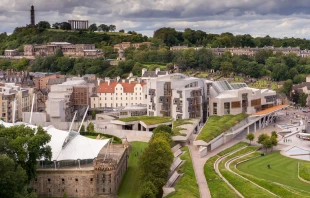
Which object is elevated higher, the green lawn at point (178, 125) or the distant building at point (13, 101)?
the distant building at point (13, 101)

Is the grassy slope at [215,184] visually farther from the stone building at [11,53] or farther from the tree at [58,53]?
the stone building at [11,53]

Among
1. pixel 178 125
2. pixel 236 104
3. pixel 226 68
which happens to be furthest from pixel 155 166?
pixel 226 68

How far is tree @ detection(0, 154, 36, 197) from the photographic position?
40.4 m

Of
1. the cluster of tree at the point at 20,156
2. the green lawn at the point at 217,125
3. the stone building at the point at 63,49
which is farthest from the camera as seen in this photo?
the stone building at the point at 63,49

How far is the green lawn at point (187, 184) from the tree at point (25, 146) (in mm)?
12226

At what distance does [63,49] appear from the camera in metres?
173

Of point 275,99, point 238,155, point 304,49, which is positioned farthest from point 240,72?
point 238,155

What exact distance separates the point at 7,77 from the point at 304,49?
395ft

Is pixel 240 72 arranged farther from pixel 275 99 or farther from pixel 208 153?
pixel 208 153

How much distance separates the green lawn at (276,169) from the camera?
5647 cm

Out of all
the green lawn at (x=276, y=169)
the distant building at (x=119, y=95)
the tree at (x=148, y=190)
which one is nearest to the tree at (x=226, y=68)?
the distant building at (x=119, y=95)

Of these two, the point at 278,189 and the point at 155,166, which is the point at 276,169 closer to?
the point at 278,189

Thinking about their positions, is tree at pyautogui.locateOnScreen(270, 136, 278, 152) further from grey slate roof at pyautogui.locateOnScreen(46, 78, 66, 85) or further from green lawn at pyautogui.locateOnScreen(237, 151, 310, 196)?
grey slate roof at pyautogui.locateOnScreen(46, 78, 66, 85)

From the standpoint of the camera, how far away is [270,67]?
144000 mm
